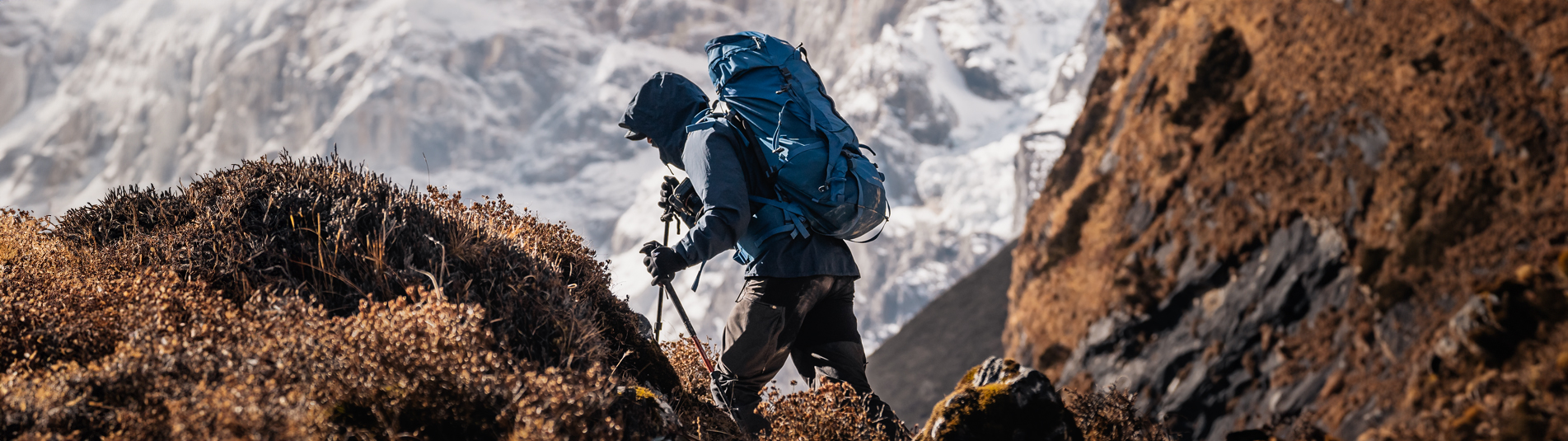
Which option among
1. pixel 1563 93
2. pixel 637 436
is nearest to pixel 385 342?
pixel 637 436

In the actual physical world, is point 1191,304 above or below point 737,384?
above

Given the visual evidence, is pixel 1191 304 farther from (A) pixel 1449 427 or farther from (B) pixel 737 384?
(B) pixel 737 384

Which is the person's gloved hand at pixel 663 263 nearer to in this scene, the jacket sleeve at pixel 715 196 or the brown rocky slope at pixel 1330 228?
the jacket sleeve at pixel 715 196

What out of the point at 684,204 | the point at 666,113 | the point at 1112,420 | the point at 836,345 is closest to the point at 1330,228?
the point at 1112,420

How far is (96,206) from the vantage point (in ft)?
17.3

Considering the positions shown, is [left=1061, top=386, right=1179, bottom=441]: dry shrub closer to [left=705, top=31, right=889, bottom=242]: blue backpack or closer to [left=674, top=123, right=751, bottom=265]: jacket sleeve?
[left=705, top=31, right=889, bottom=242]: blue backpack

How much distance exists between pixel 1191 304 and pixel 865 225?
744cm

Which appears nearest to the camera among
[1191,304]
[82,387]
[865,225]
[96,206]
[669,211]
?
[82,387]

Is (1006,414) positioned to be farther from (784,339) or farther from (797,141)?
(797,141)

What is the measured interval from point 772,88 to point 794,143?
0.35 metres

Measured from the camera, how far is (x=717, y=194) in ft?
12.7

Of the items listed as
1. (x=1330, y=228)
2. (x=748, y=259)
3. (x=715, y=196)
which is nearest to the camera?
(x=715, y=196)

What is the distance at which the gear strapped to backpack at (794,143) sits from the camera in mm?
4059

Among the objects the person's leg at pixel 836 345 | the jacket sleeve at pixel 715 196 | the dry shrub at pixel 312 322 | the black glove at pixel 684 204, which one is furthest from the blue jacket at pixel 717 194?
the dry shrub at pixel 312 322
